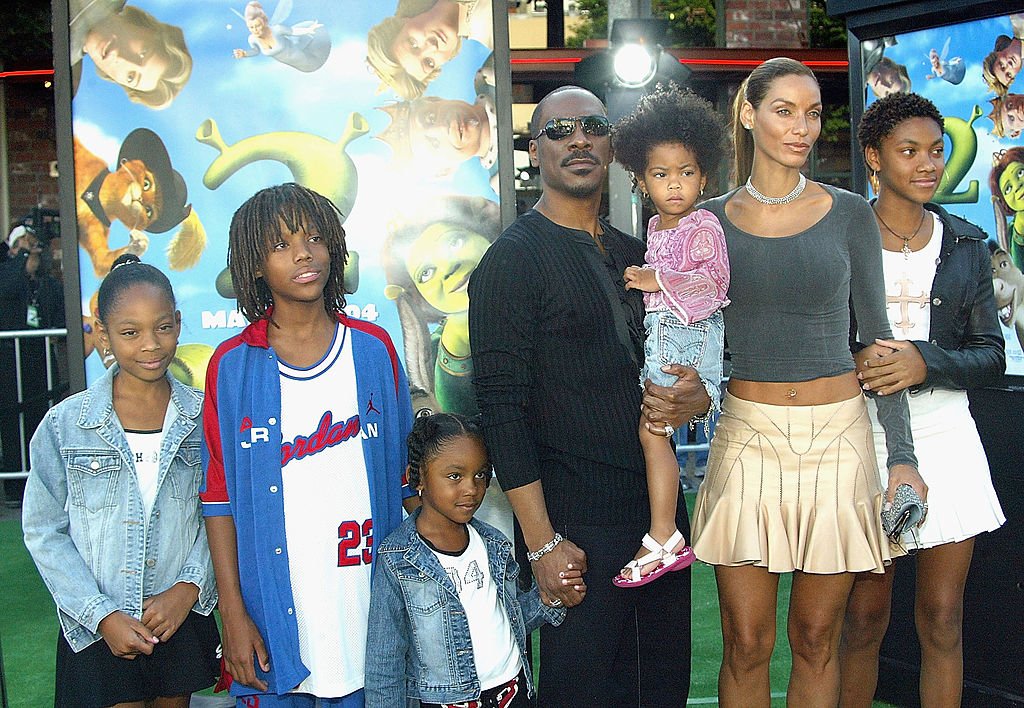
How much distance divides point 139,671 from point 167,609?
0.18 meters

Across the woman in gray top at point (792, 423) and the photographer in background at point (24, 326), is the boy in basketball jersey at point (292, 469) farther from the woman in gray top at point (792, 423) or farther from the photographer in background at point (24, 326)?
the photographer in background at point (24, 326)

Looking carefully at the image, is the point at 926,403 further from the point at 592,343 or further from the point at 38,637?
the point at 38,637

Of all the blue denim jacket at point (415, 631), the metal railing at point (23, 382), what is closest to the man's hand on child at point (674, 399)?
the blue denim jacket at point (415, 631)

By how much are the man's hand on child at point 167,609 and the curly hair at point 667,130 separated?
162 centimetres

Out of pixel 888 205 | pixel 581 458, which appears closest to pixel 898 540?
pixel 581 458

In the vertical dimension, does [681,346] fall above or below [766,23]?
below

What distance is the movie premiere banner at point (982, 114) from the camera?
3.95 metres

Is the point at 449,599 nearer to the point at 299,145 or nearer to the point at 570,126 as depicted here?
the point at 570,126

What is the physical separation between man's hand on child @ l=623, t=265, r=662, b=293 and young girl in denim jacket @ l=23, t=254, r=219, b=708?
1.19 m

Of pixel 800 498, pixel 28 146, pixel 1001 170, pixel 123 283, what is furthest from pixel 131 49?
pixel 28 146

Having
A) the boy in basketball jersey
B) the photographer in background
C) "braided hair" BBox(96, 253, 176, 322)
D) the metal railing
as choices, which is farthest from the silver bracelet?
the photographer in background

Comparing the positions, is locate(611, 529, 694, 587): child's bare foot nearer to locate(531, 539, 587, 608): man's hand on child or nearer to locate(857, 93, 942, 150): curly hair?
locate(531, 539, 587, 608): man's hand on child

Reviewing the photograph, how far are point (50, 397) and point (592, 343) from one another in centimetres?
654

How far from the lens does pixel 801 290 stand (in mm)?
2691
